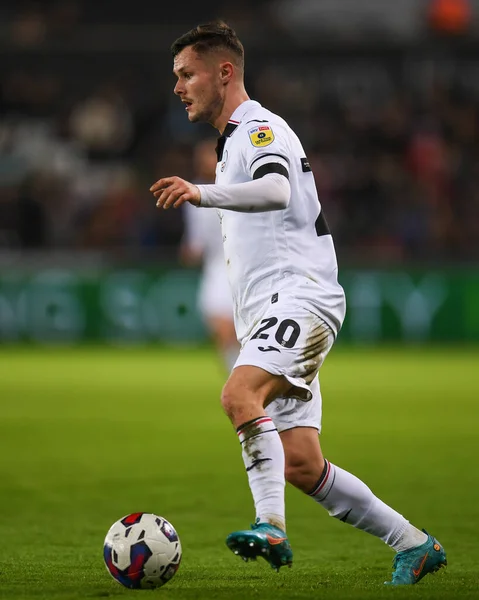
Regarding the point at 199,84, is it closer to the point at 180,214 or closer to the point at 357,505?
the point at 357,505

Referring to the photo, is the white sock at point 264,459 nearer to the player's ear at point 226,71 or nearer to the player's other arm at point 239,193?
the player's other arm at point 239,193

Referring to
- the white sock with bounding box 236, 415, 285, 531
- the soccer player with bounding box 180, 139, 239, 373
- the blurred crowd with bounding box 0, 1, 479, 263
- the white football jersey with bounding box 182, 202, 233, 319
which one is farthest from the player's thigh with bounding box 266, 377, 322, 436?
the blurred crowd with bounding box 0, 1, 479, 263

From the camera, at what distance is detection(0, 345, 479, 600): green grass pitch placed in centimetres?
509

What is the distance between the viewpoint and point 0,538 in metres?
6.13

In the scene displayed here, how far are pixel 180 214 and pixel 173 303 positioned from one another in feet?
5.34

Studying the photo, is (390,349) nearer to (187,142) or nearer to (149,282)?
(149,282)

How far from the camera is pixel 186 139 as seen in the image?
22922 mm

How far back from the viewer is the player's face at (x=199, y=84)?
5.15 meters

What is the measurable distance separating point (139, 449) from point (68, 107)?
588 inches

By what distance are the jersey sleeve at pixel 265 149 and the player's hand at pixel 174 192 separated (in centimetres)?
31

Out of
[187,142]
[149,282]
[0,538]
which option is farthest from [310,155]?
[0,538]

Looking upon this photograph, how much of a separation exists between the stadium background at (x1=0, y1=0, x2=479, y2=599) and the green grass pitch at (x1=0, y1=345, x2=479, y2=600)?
0.30ft

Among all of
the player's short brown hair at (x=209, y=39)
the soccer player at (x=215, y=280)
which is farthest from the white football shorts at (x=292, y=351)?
the soccer player at (x=215, y=280)

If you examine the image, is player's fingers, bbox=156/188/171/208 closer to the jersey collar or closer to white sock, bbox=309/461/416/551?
the jersey collar
